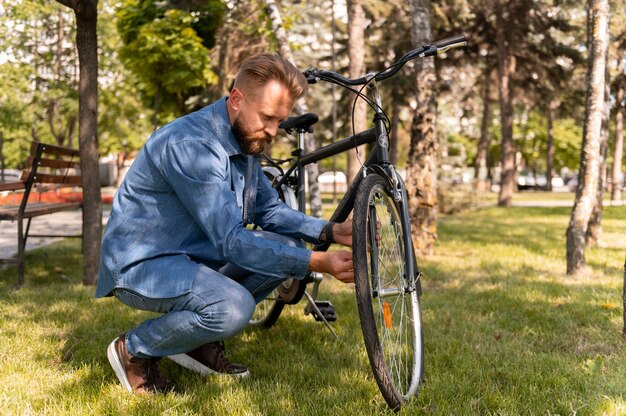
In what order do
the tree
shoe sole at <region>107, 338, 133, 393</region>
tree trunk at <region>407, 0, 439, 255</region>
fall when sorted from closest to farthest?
shoe sole at <region>107, 338, 133, 393</region> < the tree < tree trunk at <region>407, 0, 439, 255</region>

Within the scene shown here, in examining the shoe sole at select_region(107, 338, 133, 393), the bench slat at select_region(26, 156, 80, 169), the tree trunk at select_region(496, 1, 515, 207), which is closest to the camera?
the shoe sole at select_region(107, 338, 133, 393)

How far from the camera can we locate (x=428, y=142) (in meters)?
8.09

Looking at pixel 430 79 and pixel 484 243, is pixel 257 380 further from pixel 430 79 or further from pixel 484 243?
pixel 484 243

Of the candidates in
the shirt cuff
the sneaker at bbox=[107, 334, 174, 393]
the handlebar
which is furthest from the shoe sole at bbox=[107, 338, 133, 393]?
the handlebar

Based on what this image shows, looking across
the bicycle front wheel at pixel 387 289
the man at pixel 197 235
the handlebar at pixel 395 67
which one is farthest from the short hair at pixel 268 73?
the bicycle front wheel at pixel 387 289

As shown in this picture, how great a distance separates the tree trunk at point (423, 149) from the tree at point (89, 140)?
3.98 m

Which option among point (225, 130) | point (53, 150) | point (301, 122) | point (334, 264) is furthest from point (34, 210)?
point (334, 264)

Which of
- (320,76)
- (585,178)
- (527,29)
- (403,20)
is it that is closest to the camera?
(320,76)

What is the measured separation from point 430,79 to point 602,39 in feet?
7.50

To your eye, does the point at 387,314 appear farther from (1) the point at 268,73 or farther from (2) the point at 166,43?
(2) the point at 166,43

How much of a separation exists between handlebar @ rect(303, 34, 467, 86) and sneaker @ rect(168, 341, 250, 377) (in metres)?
1.53

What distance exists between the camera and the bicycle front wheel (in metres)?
2.52

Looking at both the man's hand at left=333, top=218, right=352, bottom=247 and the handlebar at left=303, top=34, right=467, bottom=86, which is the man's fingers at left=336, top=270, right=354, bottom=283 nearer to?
the man's hand at left=333, top=218, right=352, bottom=247

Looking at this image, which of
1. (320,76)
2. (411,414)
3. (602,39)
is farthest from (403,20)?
(411,414)
